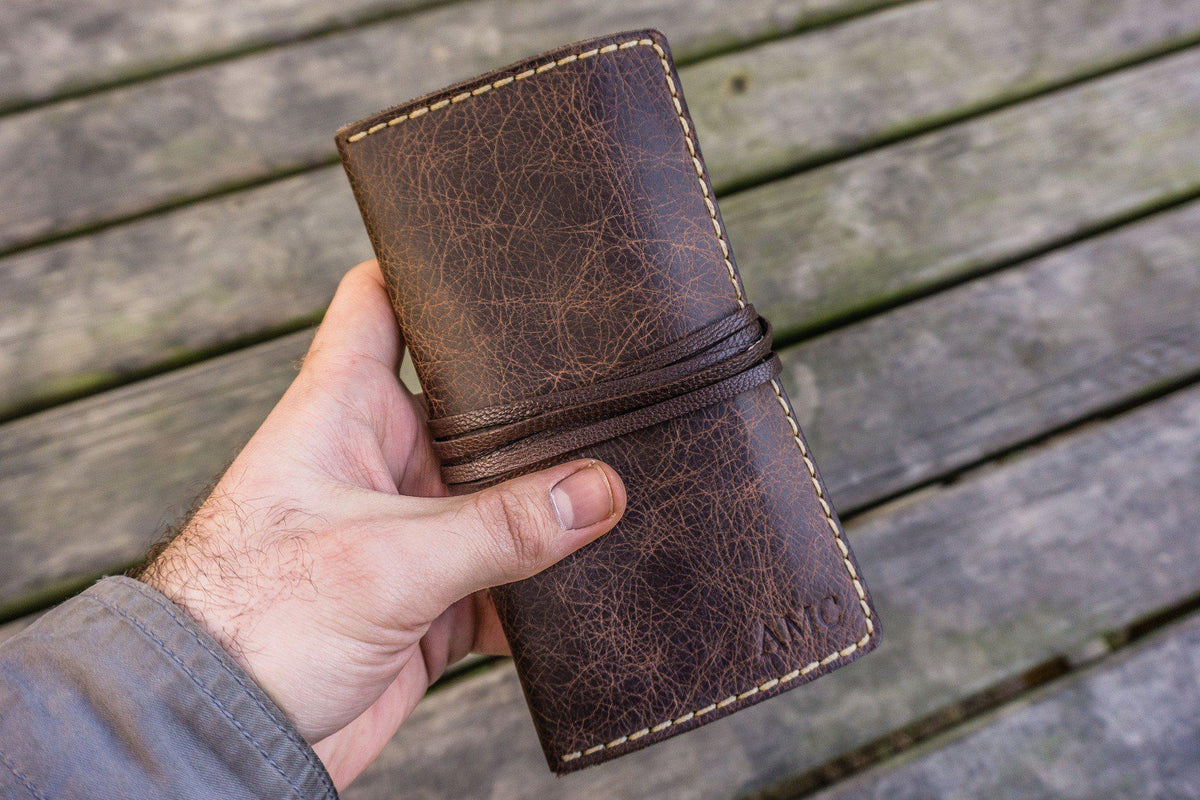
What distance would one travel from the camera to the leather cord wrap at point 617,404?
0.95m

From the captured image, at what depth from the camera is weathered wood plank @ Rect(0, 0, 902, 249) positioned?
151 cm

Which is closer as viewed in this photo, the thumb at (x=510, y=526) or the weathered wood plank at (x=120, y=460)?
the thumb at (x=510, y=526)

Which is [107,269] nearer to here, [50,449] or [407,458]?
[50,449]

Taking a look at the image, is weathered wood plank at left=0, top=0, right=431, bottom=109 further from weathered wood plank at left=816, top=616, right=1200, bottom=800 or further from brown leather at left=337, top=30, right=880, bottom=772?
weathered wood plank at left=816, top=616, right=1200, bottom=800

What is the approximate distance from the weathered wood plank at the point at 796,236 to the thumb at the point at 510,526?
776 mm

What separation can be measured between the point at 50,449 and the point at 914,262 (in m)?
1.83

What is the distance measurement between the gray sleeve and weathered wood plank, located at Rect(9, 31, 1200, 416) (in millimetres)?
769

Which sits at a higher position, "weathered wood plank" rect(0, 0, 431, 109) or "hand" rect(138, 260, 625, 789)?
"weathered wood plank" rect(0, 0, 431, 109)

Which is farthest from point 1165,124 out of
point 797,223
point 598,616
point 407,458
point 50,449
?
point 50,449

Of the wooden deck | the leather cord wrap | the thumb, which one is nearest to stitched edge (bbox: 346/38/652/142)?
the leather cord wrap

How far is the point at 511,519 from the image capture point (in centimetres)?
90

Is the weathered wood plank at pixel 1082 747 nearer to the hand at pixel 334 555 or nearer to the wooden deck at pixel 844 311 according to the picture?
the wooden deck at pixel 844 311

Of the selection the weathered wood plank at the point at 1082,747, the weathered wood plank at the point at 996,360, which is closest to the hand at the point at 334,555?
the weathered wood plank at the point at 996,360

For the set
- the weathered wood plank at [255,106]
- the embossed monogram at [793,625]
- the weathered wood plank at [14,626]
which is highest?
the weathered wood plank at [255,106]
